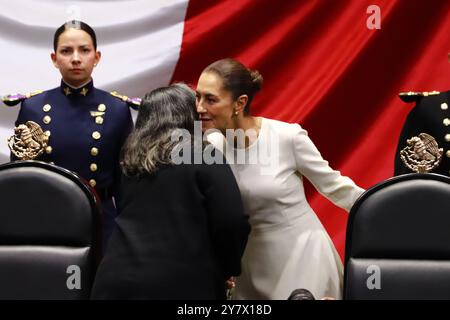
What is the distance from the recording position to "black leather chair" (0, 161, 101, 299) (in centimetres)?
189

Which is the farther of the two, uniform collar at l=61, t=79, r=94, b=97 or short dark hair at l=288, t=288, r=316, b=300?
uniform collar at l=61, t=79, r=94, b=97

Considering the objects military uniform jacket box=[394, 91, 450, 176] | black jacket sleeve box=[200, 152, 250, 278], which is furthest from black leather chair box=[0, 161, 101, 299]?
military uniform jacket box=[394, 91, 450, 176]

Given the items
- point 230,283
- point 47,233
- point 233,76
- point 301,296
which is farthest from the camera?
point 233,76

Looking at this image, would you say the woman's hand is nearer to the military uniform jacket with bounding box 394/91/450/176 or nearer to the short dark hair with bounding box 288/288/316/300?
the short dark hair with bounding box 288/288/316/300

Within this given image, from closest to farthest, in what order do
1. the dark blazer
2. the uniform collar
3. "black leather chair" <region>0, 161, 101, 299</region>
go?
the dark blazer → "black leather chair" <region>0, 161, 101, 299</region> → the uniform collar

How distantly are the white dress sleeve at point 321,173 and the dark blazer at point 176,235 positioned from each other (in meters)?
0.35

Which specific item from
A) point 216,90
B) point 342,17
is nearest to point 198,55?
point 342,17

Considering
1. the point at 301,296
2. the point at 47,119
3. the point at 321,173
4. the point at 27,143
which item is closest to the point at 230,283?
the point at 321,173

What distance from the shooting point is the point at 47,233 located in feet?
6.24

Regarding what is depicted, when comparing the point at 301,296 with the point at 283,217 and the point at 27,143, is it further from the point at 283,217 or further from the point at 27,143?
the point at 27,143

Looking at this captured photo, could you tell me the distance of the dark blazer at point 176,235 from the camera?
69.7 inches

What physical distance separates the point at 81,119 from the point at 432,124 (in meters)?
0.98

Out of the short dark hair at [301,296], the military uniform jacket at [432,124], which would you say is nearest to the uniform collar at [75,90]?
the military uniform jacket at [432,124]

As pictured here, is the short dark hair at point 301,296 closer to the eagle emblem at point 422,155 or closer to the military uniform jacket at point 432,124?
the eagle emblem at point 422,155
